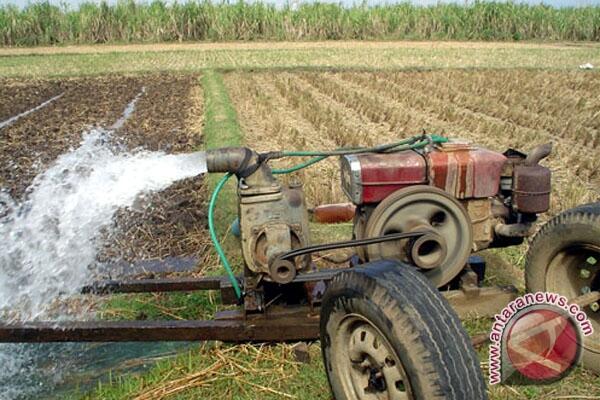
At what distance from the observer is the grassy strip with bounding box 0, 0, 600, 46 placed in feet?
90.1

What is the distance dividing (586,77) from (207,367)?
1326 centimetres

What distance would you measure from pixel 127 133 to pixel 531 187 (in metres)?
6.80

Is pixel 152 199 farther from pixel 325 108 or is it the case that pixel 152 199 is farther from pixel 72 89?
pixel 72 89

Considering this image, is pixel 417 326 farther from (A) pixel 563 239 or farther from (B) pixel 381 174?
(A) pixel 563 239

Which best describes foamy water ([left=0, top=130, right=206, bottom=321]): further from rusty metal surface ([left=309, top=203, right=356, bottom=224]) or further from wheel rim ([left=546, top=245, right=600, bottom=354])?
wheel rim ([left=546, top=245, right=600, bottom=354])

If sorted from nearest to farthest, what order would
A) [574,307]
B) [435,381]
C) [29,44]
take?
[435,381]
[574,307]
[29,44]

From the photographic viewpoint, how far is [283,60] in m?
19.0

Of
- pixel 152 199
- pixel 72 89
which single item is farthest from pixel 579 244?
pixel 72 89

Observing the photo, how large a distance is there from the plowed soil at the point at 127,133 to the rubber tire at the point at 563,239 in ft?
7.86

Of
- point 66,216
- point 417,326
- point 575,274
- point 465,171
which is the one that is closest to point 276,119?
point 66,216

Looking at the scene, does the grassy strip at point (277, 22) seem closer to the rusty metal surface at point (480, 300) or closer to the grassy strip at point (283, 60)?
the grassy strip at point (283, 60)

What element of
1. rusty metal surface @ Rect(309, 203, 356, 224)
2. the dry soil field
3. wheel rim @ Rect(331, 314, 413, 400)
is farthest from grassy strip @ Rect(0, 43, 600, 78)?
wheel rim @ Rect(331, 314, 413, 400)

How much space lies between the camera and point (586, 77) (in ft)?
44.2

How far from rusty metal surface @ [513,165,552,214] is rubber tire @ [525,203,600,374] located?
120 millimetres
